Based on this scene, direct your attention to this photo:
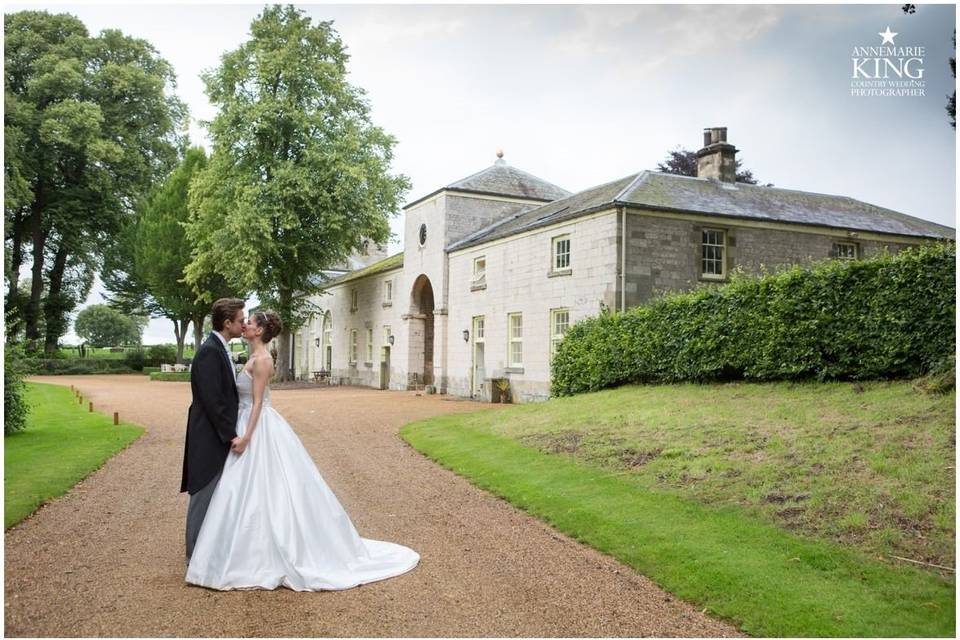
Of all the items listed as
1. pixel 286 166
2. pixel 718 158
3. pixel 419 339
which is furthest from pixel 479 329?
pixel 286 166

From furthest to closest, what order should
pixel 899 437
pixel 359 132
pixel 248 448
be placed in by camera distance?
1. pixel 359 132
2. pixel 899 437
3. pixel 248 448

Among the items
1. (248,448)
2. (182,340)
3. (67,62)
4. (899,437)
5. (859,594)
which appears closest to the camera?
(859,594)

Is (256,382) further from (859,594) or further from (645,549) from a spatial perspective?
(859,594)

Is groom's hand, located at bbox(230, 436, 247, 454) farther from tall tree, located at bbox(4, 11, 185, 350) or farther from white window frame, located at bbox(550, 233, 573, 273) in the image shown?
tall tree, located at bbox(4, 11, 185, 350)

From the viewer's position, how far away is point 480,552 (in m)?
6.81

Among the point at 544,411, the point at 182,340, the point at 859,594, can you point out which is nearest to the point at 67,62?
the point at 182,340

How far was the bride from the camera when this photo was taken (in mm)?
5605

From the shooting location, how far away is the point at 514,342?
971 inches

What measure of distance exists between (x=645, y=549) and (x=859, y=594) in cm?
180

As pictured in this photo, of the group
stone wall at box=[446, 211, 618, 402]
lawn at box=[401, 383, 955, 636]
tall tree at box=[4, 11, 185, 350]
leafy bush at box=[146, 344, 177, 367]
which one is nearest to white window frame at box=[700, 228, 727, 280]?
stone wall at box=[446, 211, 618, 402]

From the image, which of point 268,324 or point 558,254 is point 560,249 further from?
point 268,324

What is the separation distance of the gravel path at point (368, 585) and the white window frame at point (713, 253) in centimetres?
1287

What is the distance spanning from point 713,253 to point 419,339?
14.7 metres

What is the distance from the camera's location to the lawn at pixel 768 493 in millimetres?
5484
